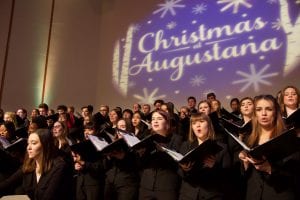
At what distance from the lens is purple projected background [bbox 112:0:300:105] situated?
5660 millimetres

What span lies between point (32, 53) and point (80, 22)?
138 centimetres

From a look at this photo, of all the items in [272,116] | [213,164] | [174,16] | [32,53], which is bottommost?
[213,164]

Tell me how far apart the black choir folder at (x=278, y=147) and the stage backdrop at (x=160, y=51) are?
3.82 meters

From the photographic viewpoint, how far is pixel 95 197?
3.34 metres

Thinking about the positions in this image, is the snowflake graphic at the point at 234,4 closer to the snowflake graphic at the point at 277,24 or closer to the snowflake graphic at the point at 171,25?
the snowflake graphic at the point at 277,24

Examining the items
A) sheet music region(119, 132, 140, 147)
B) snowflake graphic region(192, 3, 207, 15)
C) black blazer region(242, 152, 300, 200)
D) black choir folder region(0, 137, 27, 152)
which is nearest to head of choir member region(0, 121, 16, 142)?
black choir folder region(0, 137, 27, 152)

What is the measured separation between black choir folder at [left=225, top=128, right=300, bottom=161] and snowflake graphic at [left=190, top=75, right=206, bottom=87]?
4.65 metres

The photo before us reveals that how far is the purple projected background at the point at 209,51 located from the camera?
5.66 m

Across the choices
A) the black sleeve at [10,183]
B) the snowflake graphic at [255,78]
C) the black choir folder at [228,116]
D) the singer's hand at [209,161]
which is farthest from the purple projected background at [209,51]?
the black sleeve at [10,183]

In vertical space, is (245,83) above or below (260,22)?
below

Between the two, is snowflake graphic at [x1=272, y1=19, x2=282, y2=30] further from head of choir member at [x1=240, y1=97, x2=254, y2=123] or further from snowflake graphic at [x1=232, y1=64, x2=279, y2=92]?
head of choir member at [x1=240, y1=97, x2=254, y2=123]

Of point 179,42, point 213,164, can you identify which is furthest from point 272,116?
point 179,42

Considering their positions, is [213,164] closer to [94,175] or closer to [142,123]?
[94,175]

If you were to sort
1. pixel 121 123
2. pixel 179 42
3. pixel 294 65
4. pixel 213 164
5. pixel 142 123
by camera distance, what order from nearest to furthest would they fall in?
1. pixel 213 164
2. pixel 121 123
3. pixel 142 123
4. pixel 294 65
5. pixel 179 42
